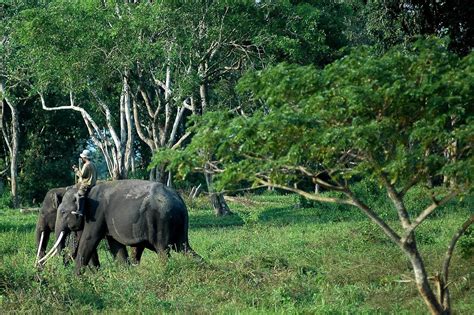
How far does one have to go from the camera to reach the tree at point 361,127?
30.6 feet

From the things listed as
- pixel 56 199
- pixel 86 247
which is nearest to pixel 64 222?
pixel 86 247

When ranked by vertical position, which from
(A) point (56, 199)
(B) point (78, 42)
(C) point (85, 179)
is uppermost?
(B) point (78, 42)

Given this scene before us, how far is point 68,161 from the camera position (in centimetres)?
4781

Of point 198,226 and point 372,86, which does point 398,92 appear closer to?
point 372,86

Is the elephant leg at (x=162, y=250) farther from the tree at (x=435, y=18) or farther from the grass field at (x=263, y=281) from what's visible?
the tree at (x=435, y=18)

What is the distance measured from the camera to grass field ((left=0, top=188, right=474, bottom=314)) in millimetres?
12094

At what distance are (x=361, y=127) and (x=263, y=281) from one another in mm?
5462

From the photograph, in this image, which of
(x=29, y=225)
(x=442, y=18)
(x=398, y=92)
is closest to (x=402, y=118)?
(x=398, y=92)

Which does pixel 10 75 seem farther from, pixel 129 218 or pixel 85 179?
pixel 129 218

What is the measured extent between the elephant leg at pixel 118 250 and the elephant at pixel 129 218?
0.02 metres

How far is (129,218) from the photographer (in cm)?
1706

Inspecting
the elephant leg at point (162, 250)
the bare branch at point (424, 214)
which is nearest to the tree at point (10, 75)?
the elephant leg at point (162, 250)

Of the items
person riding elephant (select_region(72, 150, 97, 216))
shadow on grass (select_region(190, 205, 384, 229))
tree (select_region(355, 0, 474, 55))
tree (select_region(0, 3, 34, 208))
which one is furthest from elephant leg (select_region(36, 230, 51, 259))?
tree (select_region(0, 3, 34, 208))

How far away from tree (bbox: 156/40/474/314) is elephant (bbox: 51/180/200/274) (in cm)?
653
